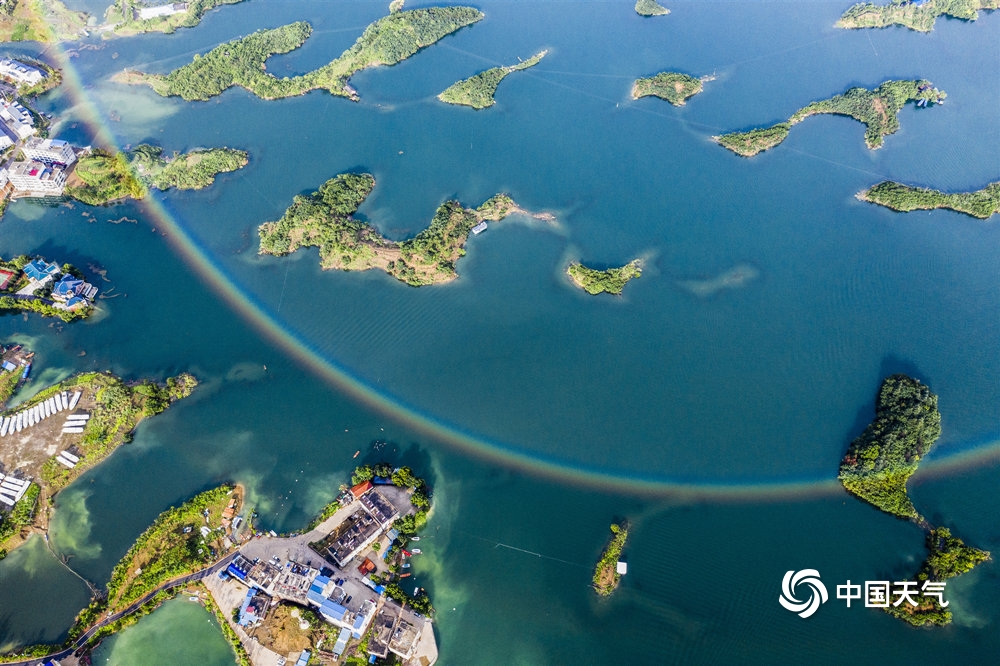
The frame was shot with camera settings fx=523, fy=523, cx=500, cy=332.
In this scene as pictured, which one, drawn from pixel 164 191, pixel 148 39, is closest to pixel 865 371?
pixel 164 191

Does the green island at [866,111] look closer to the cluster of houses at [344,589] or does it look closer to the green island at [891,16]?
the green island at [891,16]

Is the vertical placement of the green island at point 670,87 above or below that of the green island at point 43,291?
above

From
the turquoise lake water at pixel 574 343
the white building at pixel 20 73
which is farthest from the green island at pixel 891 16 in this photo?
the white building at pixel 20 73

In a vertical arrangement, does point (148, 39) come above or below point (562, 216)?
above

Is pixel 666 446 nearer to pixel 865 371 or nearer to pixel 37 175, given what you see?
pixel 865 371

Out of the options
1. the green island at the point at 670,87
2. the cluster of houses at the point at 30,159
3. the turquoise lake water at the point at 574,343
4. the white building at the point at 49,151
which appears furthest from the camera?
the green island at the point at 670,87

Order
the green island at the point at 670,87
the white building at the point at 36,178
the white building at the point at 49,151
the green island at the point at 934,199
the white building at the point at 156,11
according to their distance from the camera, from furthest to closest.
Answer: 1. the white building at the point at 156,11
2. the green island at the point at 670,87
3. the white building at the point at 49,151
4. the white building at the point at 36,178
5. the green island at the point at 934,199
